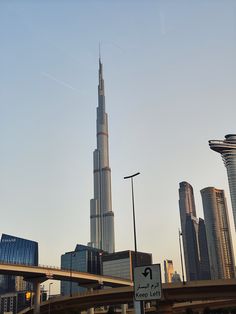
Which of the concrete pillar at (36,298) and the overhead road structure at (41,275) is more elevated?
the overhead road structure at (41,275)

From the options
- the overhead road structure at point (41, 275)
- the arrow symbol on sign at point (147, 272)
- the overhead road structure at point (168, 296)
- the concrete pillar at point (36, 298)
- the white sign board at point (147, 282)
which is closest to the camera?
the white sign board at point (147, 282)

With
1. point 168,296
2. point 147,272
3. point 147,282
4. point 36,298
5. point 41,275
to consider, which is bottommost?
point 168,296

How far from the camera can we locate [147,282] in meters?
17.4

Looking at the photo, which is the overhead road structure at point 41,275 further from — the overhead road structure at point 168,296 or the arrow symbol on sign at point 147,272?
the arrow symbol on sign at point 147,272

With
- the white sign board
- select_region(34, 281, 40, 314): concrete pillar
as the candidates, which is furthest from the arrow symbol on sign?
select_region(34, 281, 40, 314): concrete pillar

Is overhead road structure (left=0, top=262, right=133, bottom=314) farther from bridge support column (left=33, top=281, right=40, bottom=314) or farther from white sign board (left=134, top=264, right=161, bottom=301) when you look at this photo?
white sign board (left=134, top=264, right=161, bottom=301)

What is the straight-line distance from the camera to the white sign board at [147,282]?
55.9 feet

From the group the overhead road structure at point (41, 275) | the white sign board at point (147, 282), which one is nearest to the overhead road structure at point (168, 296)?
the overhead road structure at point (41, 275)

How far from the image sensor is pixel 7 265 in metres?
118

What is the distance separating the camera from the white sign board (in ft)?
55.9

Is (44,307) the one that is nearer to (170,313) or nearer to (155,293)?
(170,313)

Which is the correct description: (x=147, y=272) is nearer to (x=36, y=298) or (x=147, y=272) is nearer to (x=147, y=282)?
(x=147, y=282)

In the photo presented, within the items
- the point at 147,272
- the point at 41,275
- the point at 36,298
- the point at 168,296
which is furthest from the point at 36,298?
the point at 147,272

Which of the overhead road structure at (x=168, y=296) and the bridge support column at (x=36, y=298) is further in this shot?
the bridge support column at (x=36, y=298)
